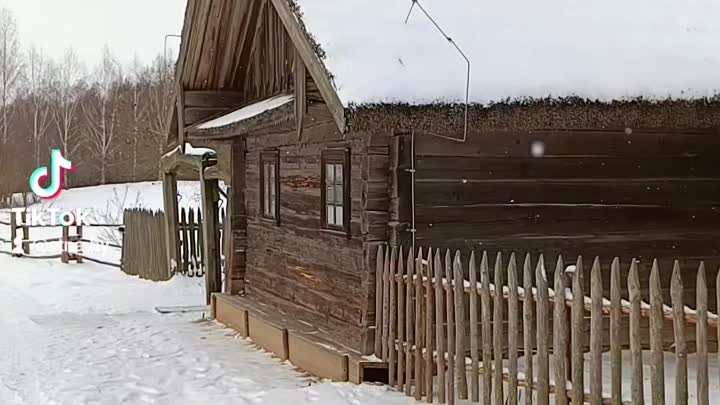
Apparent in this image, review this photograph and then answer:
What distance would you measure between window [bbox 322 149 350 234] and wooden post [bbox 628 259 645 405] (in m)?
4.08

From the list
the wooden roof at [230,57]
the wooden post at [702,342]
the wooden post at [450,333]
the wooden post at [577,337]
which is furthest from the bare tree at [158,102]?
the wooden post at [702,342]

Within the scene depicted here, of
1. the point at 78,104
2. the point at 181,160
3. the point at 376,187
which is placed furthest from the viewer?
the point at 78,104

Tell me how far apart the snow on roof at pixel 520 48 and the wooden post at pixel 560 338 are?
2.17 metres

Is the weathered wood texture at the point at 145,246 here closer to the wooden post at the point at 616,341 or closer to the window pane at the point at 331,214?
the window pane at the point at 331,214

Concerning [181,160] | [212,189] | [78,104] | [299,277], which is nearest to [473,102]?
[299,277]

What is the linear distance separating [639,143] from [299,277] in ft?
14.6

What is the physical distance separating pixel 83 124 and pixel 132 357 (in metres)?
46.7

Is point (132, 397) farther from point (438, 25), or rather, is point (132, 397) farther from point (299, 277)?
point (438, 25)

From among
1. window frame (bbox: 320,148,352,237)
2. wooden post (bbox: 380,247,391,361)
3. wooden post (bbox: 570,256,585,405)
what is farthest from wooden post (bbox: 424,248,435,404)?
window frame (bbox: 320,148,352,237)

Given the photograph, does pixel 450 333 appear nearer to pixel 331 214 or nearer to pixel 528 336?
pixel 528 336

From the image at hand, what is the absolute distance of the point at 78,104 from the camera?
186 ft

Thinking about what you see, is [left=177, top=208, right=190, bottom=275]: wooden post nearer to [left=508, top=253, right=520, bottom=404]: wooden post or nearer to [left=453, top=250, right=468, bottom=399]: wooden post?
[left=453, top=250, right=468, bottom=399]: wooden post

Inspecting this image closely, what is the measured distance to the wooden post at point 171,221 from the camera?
1917 centimetres

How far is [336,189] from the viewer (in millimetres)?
9719
